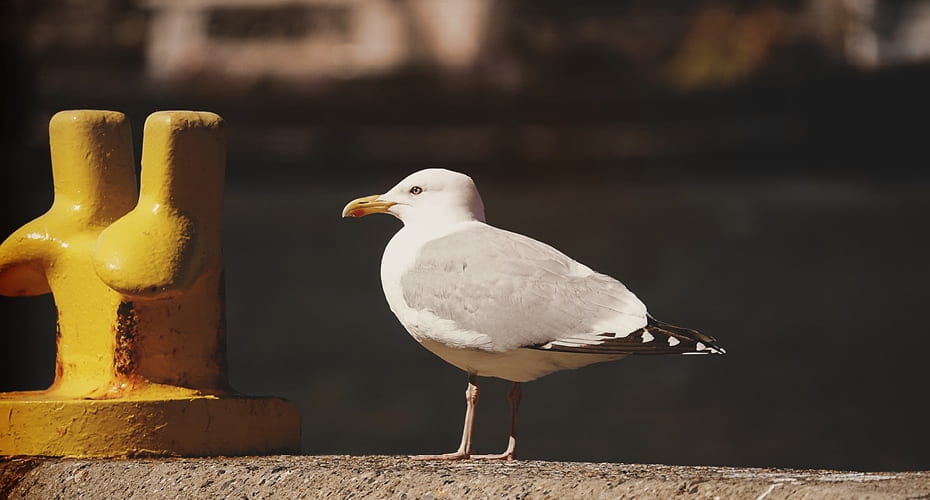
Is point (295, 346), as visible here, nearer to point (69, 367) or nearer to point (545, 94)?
point (545, 94)

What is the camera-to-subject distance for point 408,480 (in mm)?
2344

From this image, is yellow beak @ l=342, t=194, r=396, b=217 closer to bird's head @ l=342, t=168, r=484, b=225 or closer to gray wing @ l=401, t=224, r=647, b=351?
bird's head @ l=342, t=168, r=484, b=225

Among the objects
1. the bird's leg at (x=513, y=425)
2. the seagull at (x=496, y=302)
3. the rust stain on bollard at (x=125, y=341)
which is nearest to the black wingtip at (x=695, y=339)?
the seagull at (x=496, y=302)

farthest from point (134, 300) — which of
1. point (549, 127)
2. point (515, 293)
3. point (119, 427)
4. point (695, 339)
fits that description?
point (549, 127)

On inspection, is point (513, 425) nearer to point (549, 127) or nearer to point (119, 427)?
point (119, 427)

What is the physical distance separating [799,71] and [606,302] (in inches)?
559

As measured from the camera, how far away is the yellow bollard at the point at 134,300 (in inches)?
106

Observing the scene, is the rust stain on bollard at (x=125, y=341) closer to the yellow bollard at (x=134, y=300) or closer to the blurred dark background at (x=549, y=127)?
the yellow bollard at (x=134, y=300)

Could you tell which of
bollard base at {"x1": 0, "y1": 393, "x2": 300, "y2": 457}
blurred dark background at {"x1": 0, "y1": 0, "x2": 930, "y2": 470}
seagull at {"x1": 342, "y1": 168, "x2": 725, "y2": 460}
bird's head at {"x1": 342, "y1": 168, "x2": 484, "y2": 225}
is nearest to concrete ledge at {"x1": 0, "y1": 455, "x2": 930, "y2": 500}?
bollard base at {"x1": 0, "y1": 393, "x2": 300, "y2": 457}

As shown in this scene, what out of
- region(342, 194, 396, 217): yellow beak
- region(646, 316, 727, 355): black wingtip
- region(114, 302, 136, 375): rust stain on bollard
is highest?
region(342, 194, 396, 217): yellow beak

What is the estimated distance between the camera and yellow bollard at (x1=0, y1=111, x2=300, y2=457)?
106 inches

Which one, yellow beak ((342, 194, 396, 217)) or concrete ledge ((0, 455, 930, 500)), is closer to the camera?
concrete ledge ((0, 455, 930, 500))

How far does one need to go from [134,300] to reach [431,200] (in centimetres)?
59

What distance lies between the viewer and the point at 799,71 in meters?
16.2
